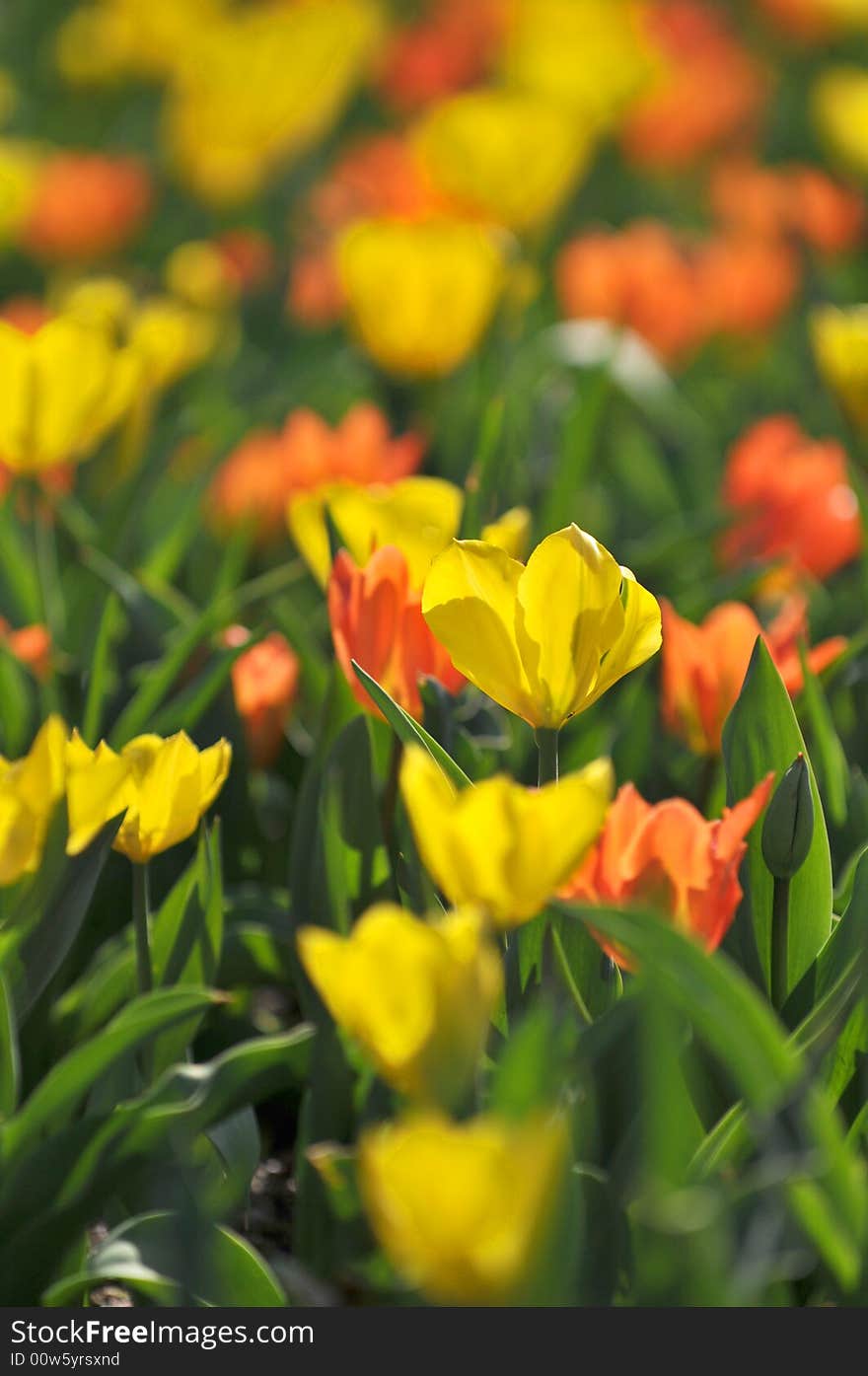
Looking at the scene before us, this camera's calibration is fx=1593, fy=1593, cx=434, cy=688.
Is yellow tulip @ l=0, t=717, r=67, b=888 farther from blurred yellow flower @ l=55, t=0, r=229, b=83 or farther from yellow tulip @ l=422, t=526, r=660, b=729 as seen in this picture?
blurred yellow flower @ l=55, t=0, r=229, b=83

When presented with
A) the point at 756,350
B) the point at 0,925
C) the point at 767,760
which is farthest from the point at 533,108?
the point at 0,925

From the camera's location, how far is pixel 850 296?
2377mm

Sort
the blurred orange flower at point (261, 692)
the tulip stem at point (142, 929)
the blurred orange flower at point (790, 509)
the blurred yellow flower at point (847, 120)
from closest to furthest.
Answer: the tulip stem at point (142, 929), the blurred orange flower at point (261, 692), the blurred orange flower at point (790, 509), the blurred yellow flower at point (847, 120)

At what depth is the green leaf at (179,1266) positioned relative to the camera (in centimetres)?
74

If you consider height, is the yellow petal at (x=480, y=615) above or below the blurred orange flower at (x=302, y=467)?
above

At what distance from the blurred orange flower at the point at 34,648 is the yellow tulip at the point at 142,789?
384mm

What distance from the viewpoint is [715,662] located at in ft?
3.30

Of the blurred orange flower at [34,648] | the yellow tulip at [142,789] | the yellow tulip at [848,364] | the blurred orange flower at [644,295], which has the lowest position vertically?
the blurred orange flower at [644,295]

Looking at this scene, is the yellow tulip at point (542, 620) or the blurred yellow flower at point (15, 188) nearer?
the yellow tulip at point (542, 620)

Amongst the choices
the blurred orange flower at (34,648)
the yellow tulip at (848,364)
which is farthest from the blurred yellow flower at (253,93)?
the blurred orange flower at (34,648)

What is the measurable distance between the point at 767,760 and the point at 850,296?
1633mm

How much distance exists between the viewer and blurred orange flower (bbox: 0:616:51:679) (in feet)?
3.88

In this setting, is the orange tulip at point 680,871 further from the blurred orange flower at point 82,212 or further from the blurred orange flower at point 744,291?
the blurred orange flower at point 82,212

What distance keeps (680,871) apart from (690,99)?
7.31 ft
